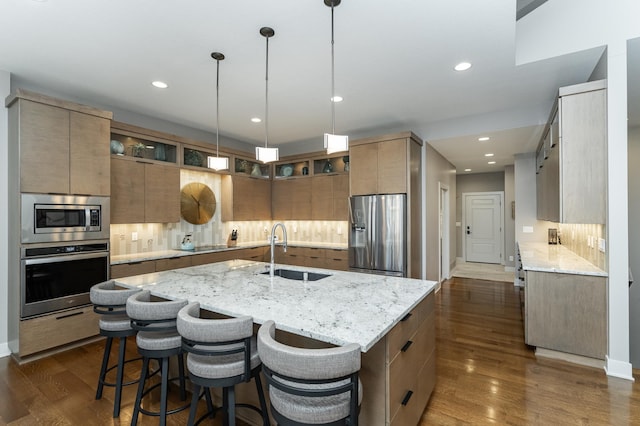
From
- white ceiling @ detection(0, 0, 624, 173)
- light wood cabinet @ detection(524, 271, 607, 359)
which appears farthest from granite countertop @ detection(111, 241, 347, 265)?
light wood cabinet @ detection(524, 271, 607, 359)

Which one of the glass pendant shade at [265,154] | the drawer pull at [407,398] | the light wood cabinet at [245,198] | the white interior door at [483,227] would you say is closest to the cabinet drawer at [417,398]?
the drawer pull at [407,398]

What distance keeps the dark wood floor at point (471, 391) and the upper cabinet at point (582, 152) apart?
1413 millimetres

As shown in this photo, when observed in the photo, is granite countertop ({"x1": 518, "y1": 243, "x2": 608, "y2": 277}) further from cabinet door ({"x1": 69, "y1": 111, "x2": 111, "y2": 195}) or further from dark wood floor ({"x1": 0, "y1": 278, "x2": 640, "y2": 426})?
cabinet door ({"x1": 69, "y1": 111, "x2": 111, "y2": 195})

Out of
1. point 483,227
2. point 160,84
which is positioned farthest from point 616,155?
→ point 483,227

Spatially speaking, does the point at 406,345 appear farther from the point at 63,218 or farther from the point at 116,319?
the point at 63,218

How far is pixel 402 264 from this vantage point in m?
4.28

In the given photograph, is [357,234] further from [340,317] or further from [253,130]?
[340,317]

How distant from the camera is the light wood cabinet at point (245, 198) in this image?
5.33 meters

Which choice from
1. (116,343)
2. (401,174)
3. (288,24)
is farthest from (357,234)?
(116,343)

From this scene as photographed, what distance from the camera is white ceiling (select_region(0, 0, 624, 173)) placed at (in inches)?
87.4

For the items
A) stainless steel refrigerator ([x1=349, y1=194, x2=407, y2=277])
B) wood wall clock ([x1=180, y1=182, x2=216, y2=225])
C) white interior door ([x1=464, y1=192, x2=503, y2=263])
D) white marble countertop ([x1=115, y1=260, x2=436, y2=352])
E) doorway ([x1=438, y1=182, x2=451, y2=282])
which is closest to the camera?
white marble countertop ([x1=115, y1=260, x2=436, y2=352])

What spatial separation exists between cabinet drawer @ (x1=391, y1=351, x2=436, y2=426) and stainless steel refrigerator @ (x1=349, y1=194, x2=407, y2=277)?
6.71 ft

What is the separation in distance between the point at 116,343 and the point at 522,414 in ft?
13.0

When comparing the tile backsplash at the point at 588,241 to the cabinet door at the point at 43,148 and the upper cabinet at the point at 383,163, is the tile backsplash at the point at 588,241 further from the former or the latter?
the cabinet door at the point at 43,148
